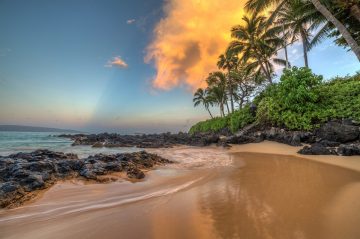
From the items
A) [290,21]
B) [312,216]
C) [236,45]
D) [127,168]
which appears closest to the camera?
[312,216]

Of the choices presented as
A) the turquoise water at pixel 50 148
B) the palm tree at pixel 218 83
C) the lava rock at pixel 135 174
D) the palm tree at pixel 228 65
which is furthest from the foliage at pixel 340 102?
the palm tree at pixel 218 83

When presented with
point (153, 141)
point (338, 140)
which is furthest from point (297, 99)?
point (153, 141)

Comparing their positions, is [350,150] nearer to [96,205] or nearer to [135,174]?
[135,174]

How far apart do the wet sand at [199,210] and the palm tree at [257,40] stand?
20.4m

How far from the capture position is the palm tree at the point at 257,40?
2305 centimetres

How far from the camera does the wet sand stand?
8.67 feet

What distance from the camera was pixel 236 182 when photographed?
504 centimetres

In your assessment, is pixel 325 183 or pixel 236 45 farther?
pixel 236 45

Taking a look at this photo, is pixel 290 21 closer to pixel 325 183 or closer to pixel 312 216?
pixel 325 183

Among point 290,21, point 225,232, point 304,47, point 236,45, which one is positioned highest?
point 290,21

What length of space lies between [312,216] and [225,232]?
136 cm

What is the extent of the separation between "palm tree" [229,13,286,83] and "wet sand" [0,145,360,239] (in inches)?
802

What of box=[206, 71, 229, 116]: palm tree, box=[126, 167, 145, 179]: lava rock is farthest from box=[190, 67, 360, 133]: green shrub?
box=[206, 71, 229, 116]: palm tree

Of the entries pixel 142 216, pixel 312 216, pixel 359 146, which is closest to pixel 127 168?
pixel 142 216
